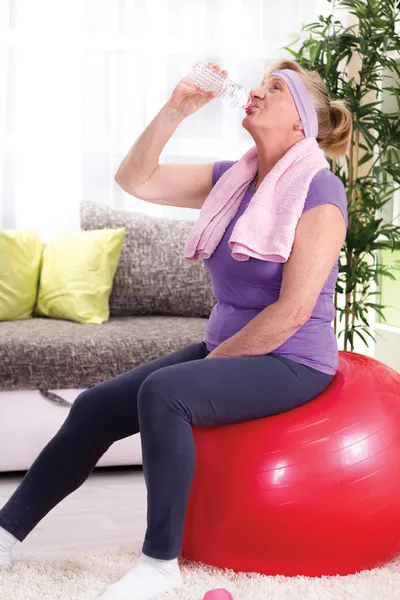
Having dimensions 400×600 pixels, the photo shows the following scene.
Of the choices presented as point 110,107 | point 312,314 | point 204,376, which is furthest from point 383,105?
point 204,376

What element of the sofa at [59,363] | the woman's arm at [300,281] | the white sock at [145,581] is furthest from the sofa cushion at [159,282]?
the white sock at [145,581]

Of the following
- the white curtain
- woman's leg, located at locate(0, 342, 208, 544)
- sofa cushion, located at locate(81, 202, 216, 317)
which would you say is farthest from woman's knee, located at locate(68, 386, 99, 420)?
the white curtain

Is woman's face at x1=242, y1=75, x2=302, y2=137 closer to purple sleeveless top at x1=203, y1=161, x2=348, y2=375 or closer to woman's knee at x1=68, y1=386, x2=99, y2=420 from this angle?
purple sleeveless top at x1=203, y1=161, x2=348, y2=375

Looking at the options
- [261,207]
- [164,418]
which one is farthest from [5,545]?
[261,207]

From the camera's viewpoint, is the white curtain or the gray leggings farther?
the white curtain

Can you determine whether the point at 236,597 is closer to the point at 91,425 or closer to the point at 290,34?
the point at 91,425

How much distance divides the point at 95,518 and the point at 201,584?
27.9 inches

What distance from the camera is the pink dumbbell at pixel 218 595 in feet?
5.54

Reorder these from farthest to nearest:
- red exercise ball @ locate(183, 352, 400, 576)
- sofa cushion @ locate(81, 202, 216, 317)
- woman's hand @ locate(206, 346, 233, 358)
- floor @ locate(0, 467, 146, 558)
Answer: sofa cushion @ locate(81, 202, 216, 317), floor @ locate(0, 467, 146, 558), woman's hand @ locate(206, 346, 233, 358), red exercise ball @ locate(183, 352, 400, 576)

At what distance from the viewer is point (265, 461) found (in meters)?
1.79

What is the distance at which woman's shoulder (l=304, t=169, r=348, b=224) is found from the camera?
1.87 meters

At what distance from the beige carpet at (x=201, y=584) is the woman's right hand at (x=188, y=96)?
1.04m

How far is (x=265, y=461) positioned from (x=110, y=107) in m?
2.45

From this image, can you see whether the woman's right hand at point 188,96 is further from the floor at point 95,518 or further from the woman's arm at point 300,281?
the floor at point 95,518
